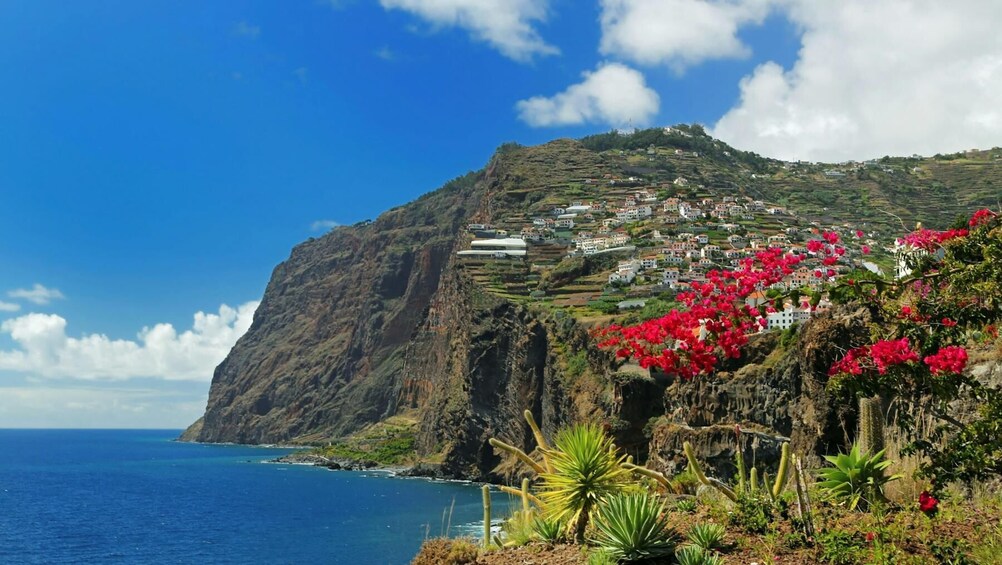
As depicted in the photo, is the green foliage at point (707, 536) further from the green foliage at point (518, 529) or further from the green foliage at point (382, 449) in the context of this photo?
the green foliage at point (382, 449)

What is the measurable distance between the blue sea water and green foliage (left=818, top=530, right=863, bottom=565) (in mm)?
20619

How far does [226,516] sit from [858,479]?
66.1 meters

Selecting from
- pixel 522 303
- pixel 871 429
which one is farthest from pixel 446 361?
pixel 871 429

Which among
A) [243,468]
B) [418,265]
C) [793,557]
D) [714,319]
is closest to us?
[793,557]

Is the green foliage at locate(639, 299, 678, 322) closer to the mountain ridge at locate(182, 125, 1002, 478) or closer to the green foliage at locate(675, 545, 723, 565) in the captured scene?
the mountain ridge at locate(182, 125, 1002, 478)

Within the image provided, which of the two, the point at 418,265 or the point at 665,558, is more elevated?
the point at 418,265

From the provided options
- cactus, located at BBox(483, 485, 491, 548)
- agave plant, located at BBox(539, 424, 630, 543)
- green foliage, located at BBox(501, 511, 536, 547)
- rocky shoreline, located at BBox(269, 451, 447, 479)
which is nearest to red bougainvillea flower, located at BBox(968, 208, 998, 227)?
agave plant, located at BBox(539, 424, 630, 543)

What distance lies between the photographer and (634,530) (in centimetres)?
739

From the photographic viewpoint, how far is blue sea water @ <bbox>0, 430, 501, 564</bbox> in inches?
1882

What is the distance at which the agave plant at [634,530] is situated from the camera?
7.39 m

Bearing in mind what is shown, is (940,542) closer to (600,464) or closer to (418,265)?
(600,464)

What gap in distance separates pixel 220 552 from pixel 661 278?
2135 inches

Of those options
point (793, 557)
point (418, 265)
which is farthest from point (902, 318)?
point (418, 265)

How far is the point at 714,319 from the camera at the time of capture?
10992 mm
